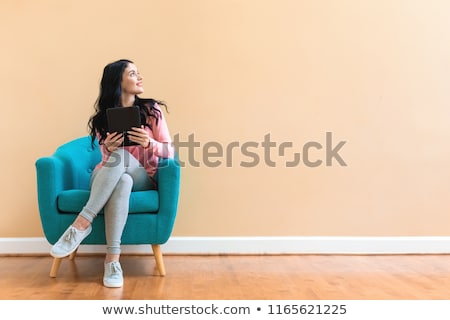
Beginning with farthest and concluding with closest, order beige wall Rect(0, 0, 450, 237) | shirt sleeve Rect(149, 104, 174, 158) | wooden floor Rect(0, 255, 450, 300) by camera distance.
Result: beige wall Rect(0, 0, 450, 237) < shirt sleeve Rect(149, 104, 174, 158) < wooden floor Rect(0, 255, 450, 300)

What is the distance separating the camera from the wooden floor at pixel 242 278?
7.41ft

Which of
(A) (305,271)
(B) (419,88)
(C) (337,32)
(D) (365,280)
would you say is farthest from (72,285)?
(B) (419,88)

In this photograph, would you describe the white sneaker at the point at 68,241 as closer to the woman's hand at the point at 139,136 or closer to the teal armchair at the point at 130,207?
the teal armchair at the point at 130,207

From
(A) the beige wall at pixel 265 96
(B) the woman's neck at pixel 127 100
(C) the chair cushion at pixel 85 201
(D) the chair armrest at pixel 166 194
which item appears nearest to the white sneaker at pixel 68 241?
(C) the chair cushion at pixel 85 201

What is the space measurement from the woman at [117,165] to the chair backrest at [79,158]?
19 cm

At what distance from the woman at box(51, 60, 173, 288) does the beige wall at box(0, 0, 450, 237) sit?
1.58 feet

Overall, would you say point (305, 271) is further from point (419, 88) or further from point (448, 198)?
point (419, 88)

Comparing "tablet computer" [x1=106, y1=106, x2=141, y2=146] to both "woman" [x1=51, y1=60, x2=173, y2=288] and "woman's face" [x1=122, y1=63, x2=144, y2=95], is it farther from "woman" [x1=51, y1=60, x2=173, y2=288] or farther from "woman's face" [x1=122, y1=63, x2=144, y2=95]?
"woman's face" [x1=122, y1=63, x2=144, y2=95]

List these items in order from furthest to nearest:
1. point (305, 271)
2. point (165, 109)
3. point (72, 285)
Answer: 1. point (165, 109)
2. point (305, 271)
3. point (72, 285)

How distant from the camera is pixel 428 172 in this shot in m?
3.22

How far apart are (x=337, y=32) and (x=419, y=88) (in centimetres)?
59

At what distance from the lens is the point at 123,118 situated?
2547 mm

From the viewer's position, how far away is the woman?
246cm

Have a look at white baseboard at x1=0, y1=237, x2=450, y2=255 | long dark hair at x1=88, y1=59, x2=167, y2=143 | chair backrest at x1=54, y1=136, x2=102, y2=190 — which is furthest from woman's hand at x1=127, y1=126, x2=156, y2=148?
white baseboard at x1=0, y1=237, x2=450, y2=255
